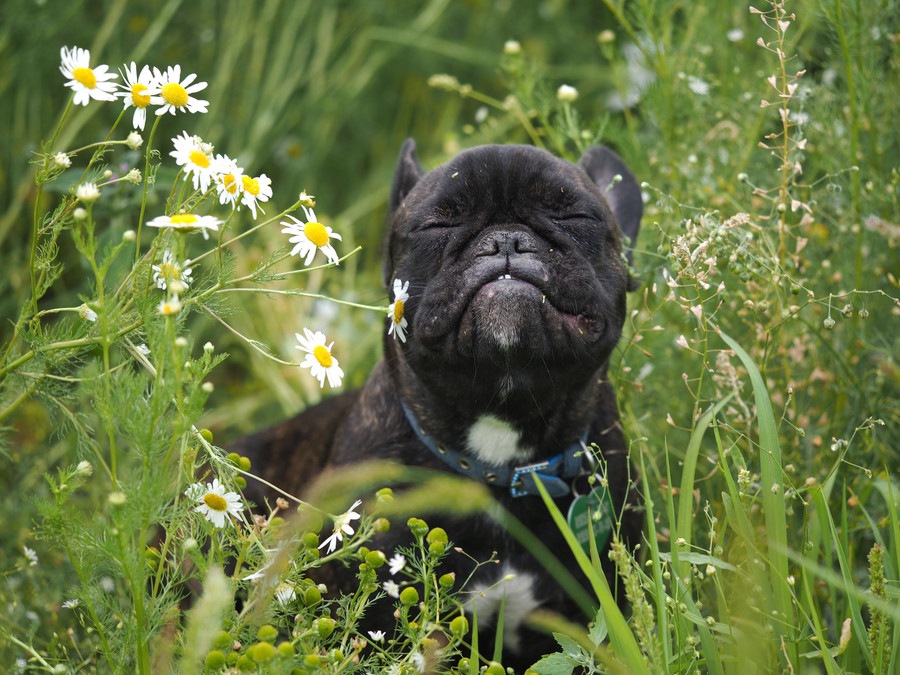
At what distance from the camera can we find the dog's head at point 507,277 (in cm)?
281

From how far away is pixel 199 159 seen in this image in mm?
2238

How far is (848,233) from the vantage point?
3.55m

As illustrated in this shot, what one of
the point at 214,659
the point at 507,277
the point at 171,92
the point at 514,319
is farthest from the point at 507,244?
the point at 214,659

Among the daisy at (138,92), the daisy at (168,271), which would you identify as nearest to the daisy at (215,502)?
the daisy at (168,271)

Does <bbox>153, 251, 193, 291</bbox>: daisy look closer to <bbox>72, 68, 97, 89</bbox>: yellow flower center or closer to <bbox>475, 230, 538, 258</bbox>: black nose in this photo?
<bbox>72, 68, 97, 89</bbox>: yellow flower center

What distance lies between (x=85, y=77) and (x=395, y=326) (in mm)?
907

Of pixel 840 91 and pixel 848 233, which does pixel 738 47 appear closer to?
pixel 840 91

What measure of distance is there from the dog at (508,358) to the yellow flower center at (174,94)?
89 cm

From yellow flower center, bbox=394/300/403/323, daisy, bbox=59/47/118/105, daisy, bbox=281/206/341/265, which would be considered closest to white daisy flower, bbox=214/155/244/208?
daisy, bbox=281/206/341/265

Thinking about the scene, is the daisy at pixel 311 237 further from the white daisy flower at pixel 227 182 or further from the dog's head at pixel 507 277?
the dog's head at pixel 507 277

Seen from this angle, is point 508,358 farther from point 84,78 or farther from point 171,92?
point 84,78

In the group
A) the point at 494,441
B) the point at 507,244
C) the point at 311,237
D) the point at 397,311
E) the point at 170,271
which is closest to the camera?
the point at 170,271

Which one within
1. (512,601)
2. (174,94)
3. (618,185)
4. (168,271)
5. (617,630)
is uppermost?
(174,94)

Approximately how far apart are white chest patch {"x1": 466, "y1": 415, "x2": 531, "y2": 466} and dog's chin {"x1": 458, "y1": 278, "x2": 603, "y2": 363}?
0.33m
